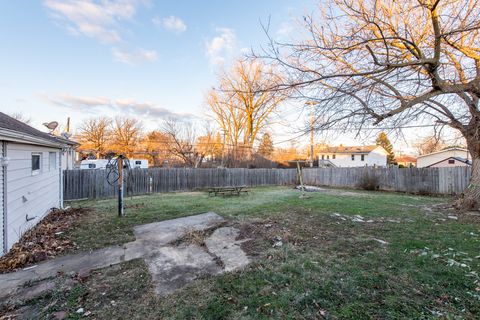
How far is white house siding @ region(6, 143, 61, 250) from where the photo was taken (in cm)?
364

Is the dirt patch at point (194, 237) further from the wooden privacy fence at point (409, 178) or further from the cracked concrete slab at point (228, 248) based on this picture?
the wooden privacy fence at point (409, 178)

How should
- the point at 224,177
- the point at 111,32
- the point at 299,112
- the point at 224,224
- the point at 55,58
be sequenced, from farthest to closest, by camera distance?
the point at 224,177, the point at 55,58, the point at 111,32, the point at 224,224, the point at 299,112

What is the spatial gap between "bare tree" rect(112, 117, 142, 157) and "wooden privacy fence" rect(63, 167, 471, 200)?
56.3 ft

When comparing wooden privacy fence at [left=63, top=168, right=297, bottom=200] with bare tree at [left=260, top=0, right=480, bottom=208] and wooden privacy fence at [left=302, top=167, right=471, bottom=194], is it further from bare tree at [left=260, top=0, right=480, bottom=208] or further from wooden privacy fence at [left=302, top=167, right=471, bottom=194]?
bare tree at [left=260, top=0, right=480, bottom=208]

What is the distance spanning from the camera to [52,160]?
6.40m

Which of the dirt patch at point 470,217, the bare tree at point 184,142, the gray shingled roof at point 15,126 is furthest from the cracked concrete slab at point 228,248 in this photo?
the bare tree at point 184,142

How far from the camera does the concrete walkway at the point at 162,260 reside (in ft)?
8.52

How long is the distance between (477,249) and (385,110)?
2.83 metres

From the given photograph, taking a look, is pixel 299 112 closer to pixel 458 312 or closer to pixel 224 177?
pixel 458 312

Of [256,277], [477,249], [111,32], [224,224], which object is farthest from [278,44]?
[111,32]

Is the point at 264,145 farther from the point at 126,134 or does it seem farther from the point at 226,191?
the point at 126,134

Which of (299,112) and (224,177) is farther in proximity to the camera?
(224,177)

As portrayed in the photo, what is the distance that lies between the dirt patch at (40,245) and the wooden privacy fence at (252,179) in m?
4.43

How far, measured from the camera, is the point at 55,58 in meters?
8.34
